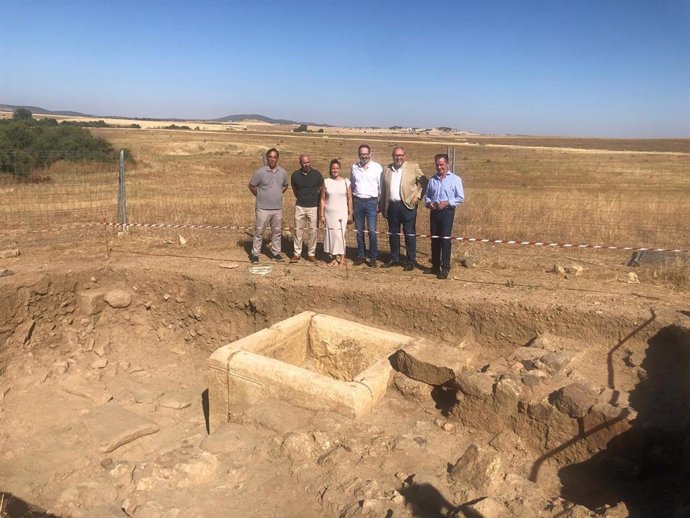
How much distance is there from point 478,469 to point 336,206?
477 centimetres

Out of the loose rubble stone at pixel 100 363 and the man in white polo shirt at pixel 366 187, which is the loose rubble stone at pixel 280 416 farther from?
the man in white polo shirt at pixel 366 187

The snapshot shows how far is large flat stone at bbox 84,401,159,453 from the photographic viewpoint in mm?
5965

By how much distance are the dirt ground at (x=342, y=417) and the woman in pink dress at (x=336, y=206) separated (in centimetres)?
52

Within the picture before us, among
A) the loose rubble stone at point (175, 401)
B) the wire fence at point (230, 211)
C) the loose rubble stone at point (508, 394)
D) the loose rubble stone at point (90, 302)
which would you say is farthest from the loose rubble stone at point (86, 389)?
the loose rubble stone at point (508, 394)

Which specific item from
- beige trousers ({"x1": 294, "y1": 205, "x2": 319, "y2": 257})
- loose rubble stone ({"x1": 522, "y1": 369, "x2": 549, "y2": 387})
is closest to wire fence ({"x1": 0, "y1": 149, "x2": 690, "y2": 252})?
beige trousers ({"x1": 294, "y1": 205, "x2": 319, "y2": 257})

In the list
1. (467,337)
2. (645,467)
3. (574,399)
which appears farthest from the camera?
(467,337)

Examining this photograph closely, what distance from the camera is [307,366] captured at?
675 cm

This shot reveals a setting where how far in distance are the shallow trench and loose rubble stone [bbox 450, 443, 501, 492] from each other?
51 cm

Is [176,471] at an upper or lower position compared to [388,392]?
lower

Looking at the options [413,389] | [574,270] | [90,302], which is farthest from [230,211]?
[413,389]

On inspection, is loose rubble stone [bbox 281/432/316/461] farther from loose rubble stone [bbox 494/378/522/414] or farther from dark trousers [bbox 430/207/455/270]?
dark trousers [bbox 430/207/455/270]

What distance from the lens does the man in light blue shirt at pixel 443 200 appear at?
743 cm

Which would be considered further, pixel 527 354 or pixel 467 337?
pixel 467 337

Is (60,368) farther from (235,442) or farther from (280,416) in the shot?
(280,416)
